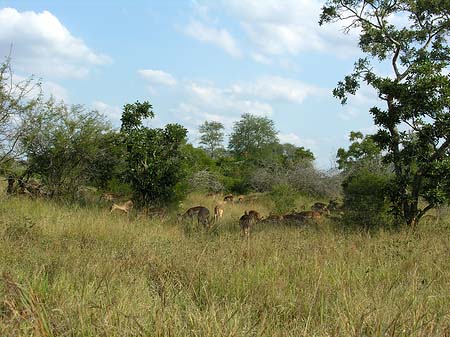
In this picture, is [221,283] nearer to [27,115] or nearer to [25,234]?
[25,234]

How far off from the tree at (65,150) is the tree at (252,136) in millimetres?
33441

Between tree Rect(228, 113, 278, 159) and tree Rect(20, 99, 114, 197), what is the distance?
3344cm

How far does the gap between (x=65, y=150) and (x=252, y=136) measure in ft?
119

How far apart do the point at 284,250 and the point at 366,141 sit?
25251 mm

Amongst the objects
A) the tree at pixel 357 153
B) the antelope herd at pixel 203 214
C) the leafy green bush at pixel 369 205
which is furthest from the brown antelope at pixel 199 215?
the tree at pixel 357 153

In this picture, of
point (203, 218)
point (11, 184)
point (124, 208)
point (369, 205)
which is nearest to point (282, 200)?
point (203, 218)

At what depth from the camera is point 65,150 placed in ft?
48.6

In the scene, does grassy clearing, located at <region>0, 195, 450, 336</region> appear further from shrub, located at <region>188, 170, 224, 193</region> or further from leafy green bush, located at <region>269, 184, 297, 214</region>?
shrub, located at <region>188, 170, 224, 193</region>

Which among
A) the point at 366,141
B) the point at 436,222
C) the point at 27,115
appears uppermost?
the point at 366,141

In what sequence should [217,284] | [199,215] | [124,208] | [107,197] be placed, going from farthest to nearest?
[107,197]
[124,208]
[199,215]
[217,284]

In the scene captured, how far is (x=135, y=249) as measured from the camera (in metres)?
7.47

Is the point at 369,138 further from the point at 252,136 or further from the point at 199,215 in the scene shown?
the point at 252,136

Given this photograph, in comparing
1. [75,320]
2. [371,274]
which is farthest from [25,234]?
[371,274]

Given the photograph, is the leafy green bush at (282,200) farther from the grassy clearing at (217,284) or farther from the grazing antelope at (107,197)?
the grassy clearing at (217,284)
